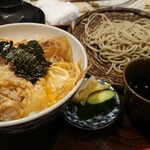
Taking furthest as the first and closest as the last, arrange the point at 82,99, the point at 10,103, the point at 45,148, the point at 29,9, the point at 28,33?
the point at 29,9 → the point at 28,33 → the point at 82,99 → the point at 45,148 → the point at 10,103

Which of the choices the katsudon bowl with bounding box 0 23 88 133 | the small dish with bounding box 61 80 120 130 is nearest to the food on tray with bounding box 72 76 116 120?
the small dish with bounding box 61 80 120 130

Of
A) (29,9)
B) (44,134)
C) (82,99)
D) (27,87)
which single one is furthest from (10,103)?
(29,9)

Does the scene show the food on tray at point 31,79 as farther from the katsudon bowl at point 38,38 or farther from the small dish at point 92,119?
the small dish at point 92,119

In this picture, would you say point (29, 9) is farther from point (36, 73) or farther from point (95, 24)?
point (36, 73)

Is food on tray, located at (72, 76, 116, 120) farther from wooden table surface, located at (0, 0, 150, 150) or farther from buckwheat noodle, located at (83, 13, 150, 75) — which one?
buckwheat noodle, located at (83, 13, 150, 75)

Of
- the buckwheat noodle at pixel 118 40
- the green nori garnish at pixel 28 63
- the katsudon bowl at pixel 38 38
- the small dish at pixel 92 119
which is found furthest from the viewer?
the buckwheat noodle at pixel 118 40

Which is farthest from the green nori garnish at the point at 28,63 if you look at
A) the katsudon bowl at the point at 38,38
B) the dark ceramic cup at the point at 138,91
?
the dark ceramic cup at the point at 138,91

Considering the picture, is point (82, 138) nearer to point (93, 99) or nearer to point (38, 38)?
point (93, 99)
